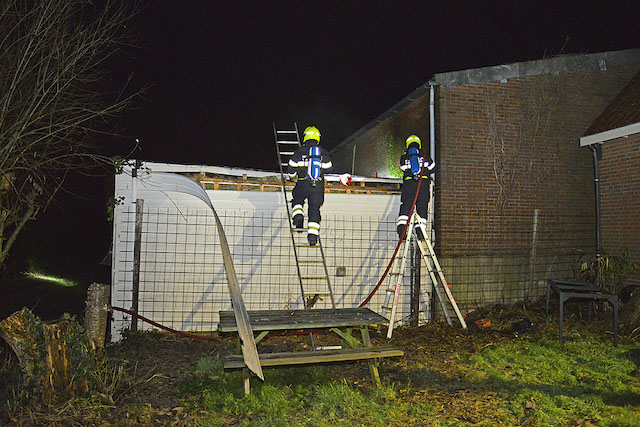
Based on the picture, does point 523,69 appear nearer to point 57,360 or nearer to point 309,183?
point 309,183

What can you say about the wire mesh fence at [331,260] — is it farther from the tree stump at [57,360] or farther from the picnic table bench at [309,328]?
the tree stump at [57,360]

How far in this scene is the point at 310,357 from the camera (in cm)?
435

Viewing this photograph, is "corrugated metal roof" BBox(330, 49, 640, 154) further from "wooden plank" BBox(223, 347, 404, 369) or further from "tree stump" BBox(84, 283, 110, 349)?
"tree stump" BBox(84, 283, 110, 349)

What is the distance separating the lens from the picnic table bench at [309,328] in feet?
14.1

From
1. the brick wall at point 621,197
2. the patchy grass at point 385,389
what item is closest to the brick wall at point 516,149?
the brick wall at point 621,197

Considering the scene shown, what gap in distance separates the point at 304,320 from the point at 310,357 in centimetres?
46

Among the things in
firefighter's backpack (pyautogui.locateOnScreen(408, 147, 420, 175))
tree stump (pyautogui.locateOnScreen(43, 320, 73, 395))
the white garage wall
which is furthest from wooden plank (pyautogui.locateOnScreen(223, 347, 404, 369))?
firefighter's backpack (pyautogui.locateOnScreen(408, 147, 420, 175))

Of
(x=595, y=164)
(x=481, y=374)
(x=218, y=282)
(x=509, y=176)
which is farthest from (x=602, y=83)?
(x=218, y=282)

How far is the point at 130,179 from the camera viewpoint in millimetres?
6949

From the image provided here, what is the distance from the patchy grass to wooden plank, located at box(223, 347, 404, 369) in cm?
42

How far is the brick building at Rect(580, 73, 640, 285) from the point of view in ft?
29.5

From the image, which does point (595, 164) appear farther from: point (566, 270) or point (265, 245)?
point (265, 245)

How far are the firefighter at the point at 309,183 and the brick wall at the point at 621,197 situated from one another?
6.45m

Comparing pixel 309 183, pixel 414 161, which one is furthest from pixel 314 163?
pixel 414 161
